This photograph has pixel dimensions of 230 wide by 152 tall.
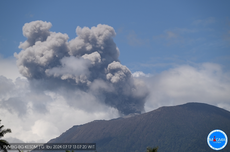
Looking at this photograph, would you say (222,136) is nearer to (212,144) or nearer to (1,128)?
(212,144)

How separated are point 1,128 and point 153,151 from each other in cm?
1831

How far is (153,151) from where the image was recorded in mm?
35719

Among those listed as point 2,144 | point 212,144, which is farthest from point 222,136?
point 2,144

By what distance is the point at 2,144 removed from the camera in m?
28.6

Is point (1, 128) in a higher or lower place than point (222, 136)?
higher

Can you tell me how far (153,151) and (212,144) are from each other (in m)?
7.35

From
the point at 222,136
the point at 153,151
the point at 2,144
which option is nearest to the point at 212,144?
the point at 222,136

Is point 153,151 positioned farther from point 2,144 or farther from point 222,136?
point 2,144

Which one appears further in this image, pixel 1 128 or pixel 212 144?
pixel 212 144

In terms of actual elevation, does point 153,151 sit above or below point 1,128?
below

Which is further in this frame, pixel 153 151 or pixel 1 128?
pixel 153 151

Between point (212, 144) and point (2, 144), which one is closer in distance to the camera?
point (2, 144)

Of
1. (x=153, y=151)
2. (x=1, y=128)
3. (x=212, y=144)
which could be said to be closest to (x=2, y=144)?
(x=1, y=128)

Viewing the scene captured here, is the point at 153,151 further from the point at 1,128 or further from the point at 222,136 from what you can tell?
the point at 1,128
